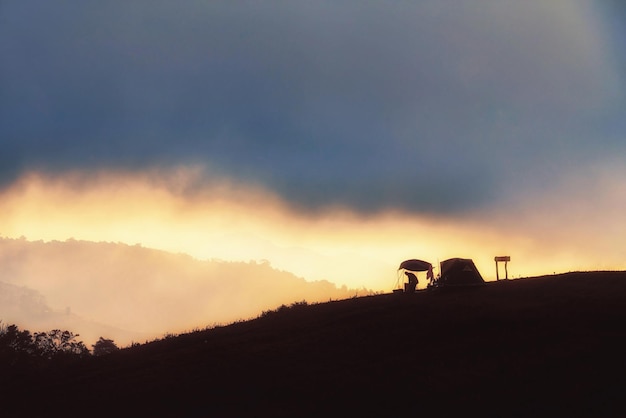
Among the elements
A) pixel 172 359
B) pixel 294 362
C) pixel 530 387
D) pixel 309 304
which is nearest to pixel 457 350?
pixel 530 387

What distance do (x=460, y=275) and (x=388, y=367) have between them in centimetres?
2416

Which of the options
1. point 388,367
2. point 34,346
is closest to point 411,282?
point 388,367

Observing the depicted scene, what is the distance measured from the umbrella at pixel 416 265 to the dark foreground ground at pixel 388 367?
10.3m

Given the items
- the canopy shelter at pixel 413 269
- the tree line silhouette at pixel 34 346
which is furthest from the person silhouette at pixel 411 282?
the tree line silhouette at pixel 34 346

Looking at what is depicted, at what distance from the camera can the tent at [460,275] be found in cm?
4619

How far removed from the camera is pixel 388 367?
961 inches

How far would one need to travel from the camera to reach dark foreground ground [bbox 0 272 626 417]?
63.6ft

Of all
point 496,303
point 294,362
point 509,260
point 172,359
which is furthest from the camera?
point 509,260

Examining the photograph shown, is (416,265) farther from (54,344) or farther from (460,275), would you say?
(54,344)

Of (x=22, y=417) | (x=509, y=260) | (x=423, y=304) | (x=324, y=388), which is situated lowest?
(x=22, y=417)

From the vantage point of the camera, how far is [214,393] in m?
23.8

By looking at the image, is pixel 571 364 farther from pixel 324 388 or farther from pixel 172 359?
pixel 172 359

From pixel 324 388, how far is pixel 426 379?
441cm

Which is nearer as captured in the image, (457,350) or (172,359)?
(457,350)
